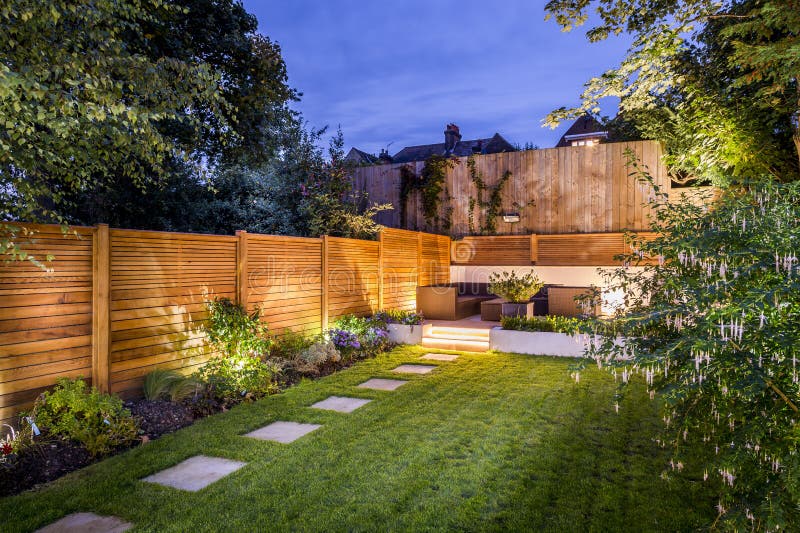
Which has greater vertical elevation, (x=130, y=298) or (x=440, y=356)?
(x=130, y=298)

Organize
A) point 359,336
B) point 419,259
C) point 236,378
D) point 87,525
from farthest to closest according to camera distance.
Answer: point 419,259, point 359,336, point 236,378, point 87,525

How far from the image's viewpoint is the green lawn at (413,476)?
2914 mm

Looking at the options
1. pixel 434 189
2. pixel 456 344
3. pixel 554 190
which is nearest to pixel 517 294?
pixel 456 344

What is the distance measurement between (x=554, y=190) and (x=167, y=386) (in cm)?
1057

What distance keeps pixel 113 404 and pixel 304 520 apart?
8.28ft

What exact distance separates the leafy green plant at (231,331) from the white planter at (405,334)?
12.3 ft

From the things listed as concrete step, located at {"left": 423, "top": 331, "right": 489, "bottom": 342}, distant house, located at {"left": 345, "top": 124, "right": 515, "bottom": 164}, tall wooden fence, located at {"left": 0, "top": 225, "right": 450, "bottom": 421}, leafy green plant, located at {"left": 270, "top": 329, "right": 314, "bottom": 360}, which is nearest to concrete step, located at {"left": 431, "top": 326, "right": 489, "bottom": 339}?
concrete step, located at {"left": 423, "top": 331, "right": 489, "bottom": 342}

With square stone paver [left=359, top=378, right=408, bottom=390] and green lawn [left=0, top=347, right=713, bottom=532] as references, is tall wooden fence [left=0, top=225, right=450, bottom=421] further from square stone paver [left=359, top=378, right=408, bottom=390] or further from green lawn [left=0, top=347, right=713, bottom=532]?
square stone paver [left=359, top=378, right=408, bottom=390]

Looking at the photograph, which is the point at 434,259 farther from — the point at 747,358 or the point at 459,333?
the point at 747,358

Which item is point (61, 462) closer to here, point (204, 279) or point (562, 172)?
point (204, 279)

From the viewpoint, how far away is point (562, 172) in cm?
1241

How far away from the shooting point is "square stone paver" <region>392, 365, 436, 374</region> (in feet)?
23.1

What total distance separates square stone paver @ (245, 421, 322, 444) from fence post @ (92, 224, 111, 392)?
1.61m

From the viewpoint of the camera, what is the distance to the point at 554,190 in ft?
41.0
